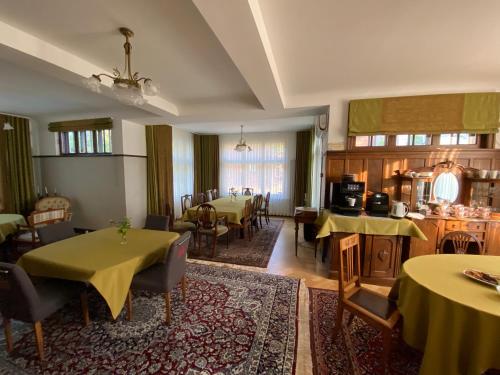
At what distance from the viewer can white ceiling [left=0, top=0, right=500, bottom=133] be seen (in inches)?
60.7

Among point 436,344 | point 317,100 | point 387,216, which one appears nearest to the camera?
point 436,344

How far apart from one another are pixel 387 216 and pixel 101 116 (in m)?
5.38

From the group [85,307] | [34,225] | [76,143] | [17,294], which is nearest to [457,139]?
[85,307]

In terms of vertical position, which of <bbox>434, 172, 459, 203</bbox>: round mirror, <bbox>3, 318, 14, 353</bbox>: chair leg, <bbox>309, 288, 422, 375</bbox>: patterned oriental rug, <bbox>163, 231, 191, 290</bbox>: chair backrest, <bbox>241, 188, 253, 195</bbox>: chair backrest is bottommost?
<bbox>309, 288, 422, 375</bbox>: patterned oriental rug

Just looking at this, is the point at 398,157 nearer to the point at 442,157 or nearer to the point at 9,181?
the point at 442,157

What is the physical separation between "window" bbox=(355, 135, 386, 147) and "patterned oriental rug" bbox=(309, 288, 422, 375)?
2.31 m

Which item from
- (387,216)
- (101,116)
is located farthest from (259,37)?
(101,116)

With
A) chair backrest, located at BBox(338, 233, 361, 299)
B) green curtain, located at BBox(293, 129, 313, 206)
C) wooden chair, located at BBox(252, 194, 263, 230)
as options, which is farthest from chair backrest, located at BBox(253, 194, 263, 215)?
chair backrest, located at BBox(338, 233, 361, 299)

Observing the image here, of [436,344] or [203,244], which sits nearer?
[436,344]

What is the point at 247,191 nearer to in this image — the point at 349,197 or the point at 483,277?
the point at 349,197

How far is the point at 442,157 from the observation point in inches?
116

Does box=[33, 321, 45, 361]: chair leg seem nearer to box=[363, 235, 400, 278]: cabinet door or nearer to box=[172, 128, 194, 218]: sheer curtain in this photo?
box=[363, 235, 400, 278]: cabinet door

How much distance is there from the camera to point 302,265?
3262 millimetres

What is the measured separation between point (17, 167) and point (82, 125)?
5.19 ft
